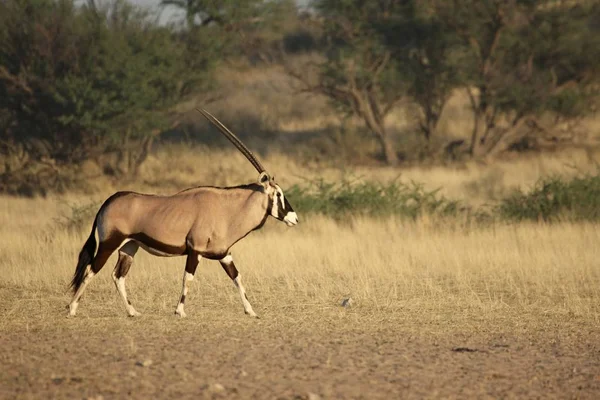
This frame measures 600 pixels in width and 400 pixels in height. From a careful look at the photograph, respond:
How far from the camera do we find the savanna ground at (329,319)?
6.01m

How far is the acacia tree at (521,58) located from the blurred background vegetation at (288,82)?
0.15ft

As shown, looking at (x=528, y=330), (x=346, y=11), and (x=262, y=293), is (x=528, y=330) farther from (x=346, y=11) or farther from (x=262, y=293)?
(x=346, y=11)

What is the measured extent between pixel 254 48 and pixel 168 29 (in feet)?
13.2

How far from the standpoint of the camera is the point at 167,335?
7.49 metres

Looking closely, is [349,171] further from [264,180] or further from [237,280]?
→ [237,280]

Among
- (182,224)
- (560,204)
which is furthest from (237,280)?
(560,204)

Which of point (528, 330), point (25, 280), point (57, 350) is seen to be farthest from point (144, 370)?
point (25, 280)

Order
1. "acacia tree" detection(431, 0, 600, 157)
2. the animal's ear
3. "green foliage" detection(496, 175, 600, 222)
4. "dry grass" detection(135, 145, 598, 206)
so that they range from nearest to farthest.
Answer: the animal's ear → "green foliage" detection(496, 175, 600, 222) → "dry grass" detection(135, 145, 598, 206) → "acacia tree" detection(431, 0, 600, 157)

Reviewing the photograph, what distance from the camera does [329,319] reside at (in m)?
8.34

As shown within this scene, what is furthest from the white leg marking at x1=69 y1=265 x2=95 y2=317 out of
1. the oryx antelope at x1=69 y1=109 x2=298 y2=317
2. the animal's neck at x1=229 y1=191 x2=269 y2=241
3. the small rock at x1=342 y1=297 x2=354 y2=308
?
the small rock at x1=342 y1=297 x2=354 y2=308

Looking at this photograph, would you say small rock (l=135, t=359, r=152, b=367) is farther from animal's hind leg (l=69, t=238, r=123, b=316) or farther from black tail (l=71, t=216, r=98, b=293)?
black tail (l=71, t=216, r=98, b=293)

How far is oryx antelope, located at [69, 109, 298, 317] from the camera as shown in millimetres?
8203

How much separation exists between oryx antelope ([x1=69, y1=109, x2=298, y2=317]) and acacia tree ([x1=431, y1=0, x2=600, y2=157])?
1940cm

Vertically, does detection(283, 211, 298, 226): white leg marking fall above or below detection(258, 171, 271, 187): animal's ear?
below
